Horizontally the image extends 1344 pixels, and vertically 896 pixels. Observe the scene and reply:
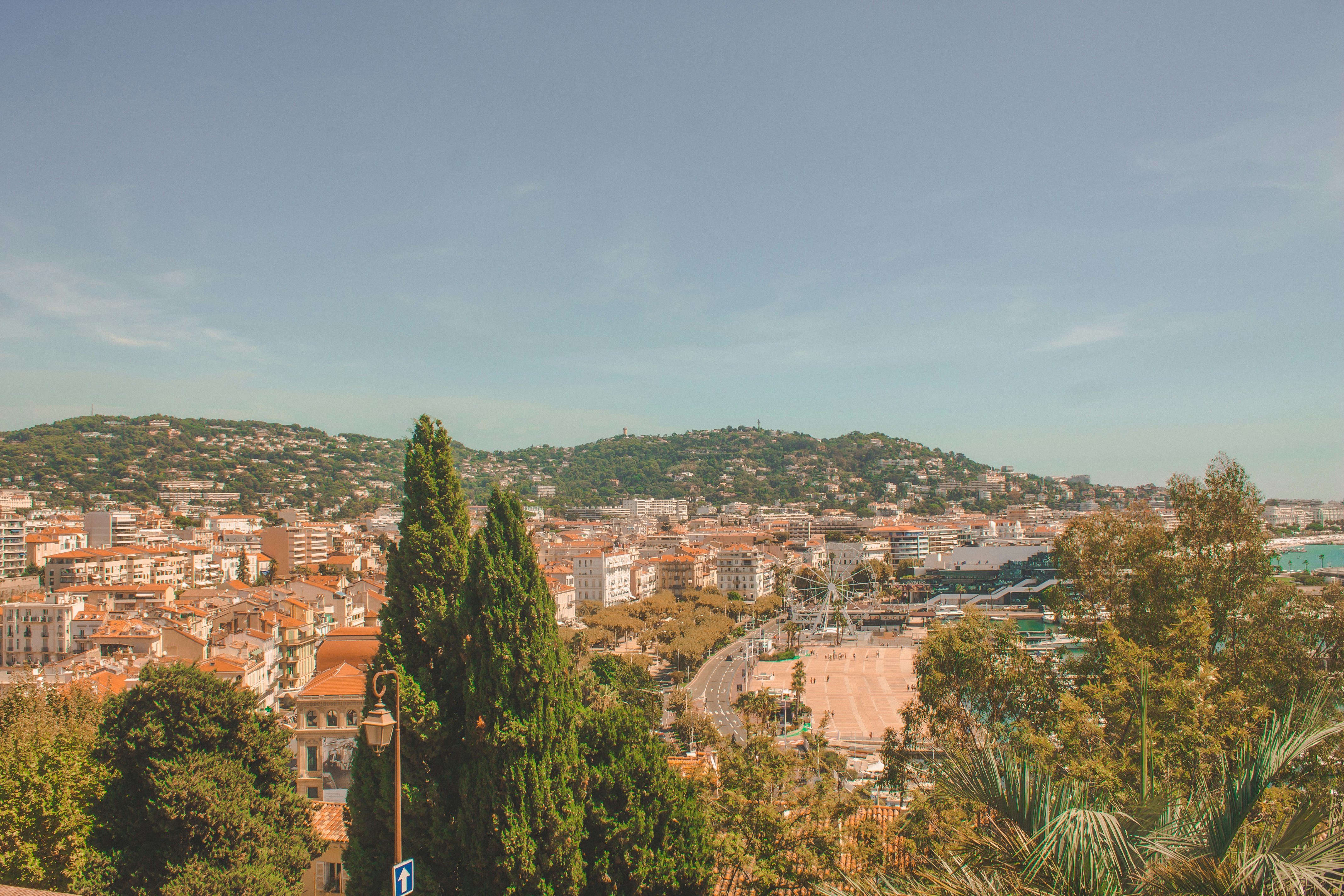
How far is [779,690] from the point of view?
39.1 m

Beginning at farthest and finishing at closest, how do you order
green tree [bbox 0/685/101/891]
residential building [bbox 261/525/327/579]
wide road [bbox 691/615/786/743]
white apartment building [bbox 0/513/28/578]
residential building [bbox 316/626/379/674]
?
residential building [bbox 261/525/327/579] < white apartment building [bbox 0/513/28/578] < wide road [bbox 691/615/786/743] < residential building [bbox 316/626/379/674] < green tree [bbox 0/685/101/891]

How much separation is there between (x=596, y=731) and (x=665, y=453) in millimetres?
188237

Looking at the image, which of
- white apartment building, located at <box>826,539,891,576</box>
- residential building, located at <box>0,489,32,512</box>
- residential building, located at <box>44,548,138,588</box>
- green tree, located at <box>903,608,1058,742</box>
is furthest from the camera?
white apartment building, located at <box>826,539,891,576</box>

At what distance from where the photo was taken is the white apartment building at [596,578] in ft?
219

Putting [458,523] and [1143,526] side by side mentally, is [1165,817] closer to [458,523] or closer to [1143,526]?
[458,523]

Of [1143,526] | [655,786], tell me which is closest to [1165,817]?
[655,786]

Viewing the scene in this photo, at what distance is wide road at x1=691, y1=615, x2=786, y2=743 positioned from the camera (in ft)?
106

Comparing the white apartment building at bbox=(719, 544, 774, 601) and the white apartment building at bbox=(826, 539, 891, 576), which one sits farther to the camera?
the white apartment building at bbox=(826, 539, 891, 576)

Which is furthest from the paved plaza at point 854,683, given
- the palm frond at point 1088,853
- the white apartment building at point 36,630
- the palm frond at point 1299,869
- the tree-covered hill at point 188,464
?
the tree-covered hill at point 188,464

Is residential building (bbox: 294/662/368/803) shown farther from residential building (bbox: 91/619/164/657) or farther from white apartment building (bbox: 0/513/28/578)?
white apartment building (bbox: 0/513/28/578)

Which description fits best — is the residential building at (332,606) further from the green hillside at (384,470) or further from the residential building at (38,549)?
the green hillside at (384,470)

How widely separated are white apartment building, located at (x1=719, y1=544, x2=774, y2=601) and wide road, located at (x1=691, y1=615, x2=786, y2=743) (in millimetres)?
17363

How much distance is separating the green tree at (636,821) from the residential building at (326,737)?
8.86 meters

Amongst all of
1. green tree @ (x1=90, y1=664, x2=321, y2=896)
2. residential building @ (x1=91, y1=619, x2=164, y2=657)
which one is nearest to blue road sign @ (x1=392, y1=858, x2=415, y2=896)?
green tree @ (x1=90, y1=664, x2=321, y2=896)
